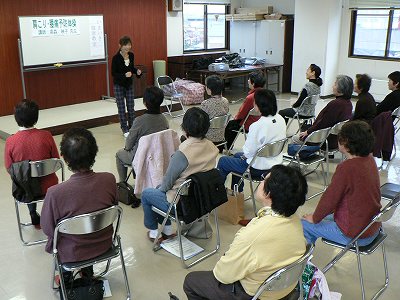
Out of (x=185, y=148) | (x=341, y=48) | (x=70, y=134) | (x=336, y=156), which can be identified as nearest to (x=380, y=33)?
(x=341, y=48)

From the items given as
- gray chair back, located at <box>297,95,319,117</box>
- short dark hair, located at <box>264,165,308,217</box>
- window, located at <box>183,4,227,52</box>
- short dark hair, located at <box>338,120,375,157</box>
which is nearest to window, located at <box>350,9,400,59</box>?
window, located at <box>183,4,227,52</box>

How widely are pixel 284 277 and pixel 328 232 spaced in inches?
34.0

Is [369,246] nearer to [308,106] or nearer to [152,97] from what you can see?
[152,97]

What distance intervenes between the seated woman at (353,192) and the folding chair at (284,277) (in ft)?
2.08

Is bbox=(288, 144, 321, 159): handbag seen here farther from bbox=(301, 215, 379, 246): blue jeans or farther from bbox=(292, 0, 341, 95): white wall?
bbox=(292, 0, 341, 95): white wall

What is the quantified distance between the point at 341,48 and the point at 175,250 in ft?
23.9

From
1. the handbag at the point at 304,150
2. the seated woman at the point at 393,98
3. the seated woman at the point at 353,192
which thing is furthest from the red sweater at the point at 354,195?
the seated woman at the point at 393,98

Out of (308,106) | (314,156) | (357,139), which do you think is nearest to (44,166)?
A: (357,139)

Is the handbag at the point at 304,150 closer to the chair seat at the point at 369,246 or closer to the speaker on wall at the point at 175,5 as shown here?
the chair seat at the point at 369,246

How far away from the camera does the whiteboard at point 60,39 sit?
6828 mm

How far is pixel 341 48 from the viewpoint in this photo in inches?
358

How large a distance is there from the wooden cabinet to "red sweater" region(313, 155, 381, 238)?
743cm

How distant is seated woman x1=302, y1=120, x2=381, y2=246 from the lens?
7.89 ft

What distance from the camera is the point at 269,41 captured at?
9.74 meters
